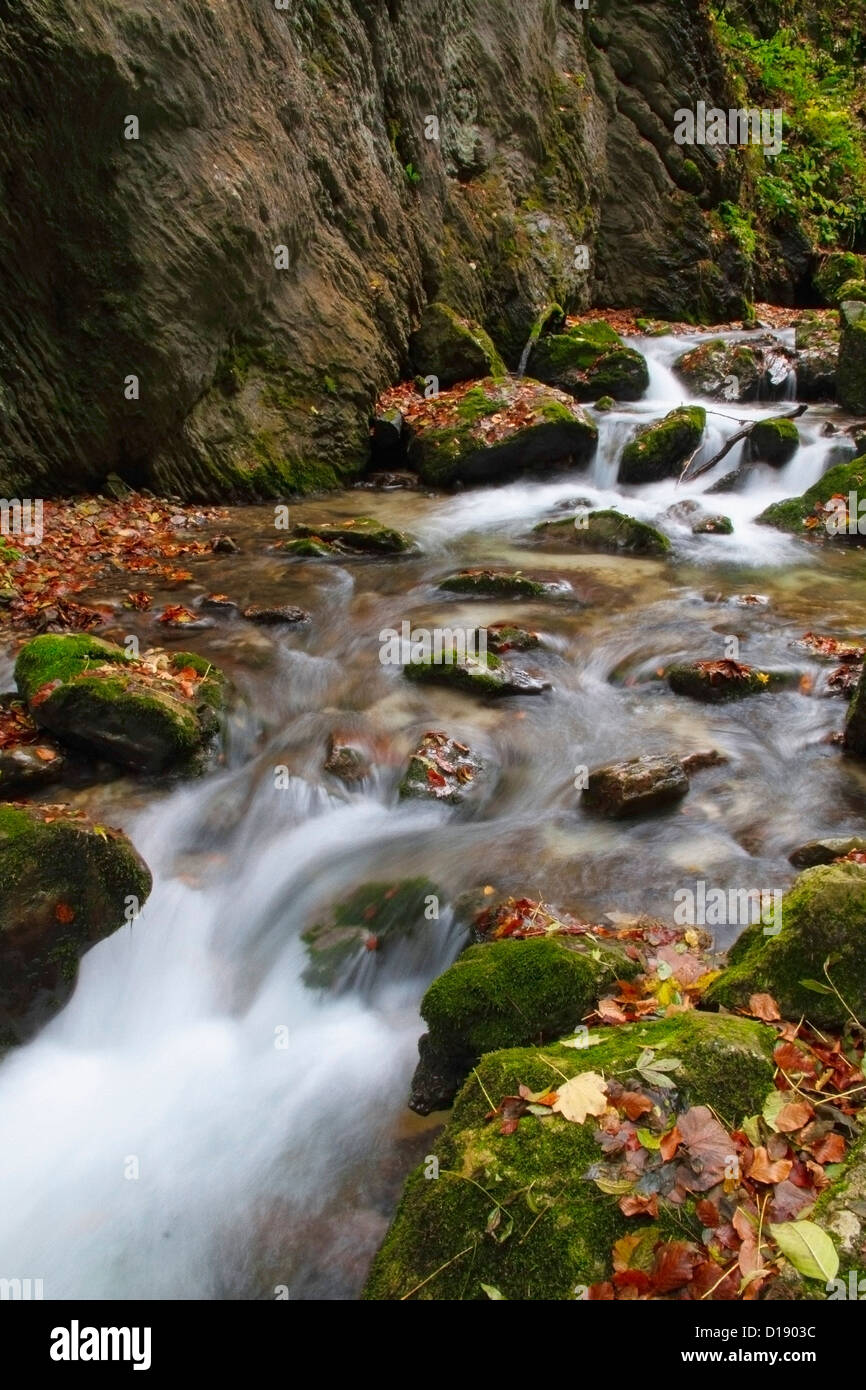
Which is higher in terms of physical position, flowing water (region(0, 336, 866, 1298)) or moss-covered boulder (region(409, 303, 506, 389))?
moss-covered boulder (region(409, 303, 506, 389))

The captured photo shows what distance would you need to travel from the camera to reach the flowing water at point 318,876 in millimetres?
3873

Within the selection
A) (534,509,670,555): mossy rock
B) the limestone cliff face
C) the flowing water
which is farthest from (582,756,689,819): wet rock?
the limestone cliff face

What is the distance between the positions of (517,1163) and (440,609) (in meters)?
6.56

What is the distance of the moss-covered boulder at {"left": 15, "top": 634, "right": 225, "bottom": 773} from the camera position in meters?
5.96

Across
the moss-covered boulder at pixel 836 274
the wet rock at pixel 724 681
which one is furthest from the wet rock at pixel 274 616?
the moss-covered boulder at pixel 836 274

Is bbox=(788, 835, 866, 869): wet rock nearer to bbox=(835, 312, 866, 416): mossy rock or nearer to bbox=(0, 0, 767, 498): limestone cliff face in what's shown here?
bbox=(0, 0, 767, 498): limestone cliff face

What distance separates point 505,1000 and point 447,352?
1220cm

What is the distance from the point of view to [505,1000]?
362 centimetres

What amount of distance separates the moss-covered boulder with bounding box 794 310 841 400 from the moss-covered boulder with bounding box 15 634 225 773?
43.9ft

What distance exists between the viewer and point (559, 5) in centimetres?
1905

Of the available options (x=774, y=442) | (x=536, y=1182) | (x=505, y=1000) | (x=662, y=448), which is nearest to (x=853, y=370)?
(x=774, y=442)

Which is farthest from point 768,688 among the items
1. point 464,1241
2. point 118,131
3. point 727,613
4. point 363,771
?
point 118,131

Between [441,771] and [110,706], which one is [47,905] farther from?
[441,771]

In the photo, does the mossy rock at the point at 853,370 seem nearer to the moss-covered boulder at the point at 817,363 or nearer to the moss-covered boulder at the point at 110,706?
the moss-covered boulder at the point at 817,363
